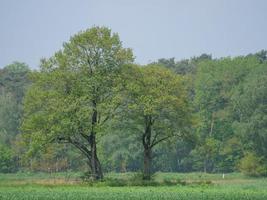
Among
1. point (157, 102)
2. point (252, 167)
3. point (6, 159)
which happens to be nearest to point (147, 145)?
point (157, 102)

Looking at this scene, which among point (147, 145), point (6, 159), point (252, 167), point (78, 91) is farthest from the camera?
point (6, 159)

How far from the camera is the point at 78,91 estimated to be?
194 feet

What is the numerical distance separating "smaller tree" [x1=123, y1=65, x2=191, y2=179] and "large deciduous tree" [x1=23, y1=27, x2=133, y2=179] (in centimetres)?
182

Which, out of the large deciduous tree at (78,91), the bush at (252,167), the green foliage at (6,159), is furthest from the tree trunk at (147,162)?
the green foliage at (6,159)

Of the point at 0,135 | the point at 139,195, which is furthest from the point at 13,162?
the point at 139,195

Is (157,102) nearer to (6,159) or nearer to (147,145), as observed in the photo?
(147,145)

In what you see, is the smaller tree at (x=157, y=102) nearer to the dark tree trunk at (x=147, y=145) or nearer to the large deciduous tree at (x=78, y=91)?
the dark tree trunk at (x=147, y=145)

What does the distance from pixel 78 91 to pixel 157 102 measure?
7109mm

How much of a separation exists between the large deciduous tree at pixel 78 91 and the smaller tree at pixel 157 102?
5.97 ft

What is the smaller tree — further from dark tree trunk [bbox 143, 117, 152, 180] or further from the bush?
the bush

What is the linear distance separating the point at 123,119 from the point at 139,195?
22.8 meters

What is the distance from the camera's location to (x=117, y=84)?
59.8 metres

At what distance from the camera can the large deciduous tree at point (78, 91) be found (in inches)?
2276

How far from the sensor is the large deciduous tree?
57.8 meters
